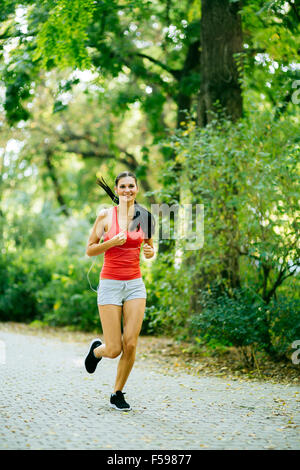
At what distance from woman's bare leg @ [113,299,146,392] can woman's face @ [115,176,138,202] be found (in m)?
0.99

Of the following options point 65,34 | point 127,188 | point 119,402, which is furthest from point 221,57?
point 119,402

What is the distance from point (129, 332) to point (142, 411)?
77 centimetres

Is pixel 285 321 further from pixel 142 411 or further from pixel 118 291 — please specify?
pixel 118 291

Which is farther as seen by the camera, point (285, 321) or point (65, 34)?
point (65, 34)

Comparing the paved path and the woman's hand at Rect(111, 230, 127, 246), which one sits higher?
the woman's hand at Rect(111, 230, 127, 246)

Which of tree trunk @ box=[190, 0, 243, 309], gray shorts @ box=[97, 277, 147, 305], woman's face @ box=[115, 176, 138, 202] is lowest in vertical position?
gray shorts @ box=[97, 277, 147, 305]

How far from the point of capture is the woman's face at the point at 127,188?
539 cm

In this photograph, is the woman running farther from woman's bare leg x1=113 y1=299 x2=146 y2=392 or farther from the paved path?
the paved path

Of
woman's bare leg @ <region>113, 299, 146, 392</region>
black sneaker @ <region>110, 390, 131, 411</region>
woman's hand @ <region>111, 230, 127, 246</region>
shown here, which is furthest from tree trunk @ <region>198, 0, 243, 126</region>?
black sneaker @ <region>110, 390, 131, 411</region>

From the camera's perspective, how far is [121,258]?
207 inches

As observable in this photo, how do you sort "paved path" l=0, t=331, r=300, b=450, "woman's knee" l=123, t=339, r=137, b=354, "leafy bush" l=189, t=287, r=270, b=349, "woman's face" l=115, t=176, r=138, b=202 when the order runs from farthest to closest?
"leafy bush" l=189, t=287, r=270, b=349 → "woman's face" l=115, t=176, r=138, b=202 → "woman's knee" l=123, t=339, r=137, b=354 → "paved path" l=0, t=331, r=300, b=450

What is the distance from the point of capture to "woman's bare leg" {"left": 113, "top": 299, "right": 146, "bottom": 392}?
5.20m

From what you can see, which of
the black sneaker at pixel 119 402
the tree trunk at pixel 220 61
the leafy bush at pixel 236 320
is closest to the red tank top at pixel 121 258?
the black sneaker at pixel 119 402

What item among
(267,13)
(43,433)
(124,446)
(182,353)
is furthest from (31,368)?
(267,13)
